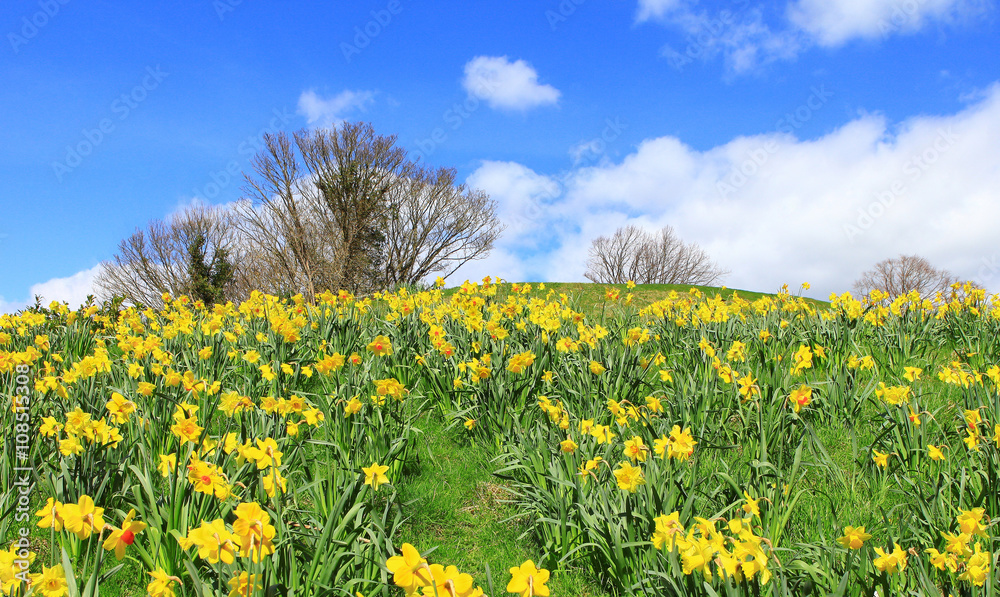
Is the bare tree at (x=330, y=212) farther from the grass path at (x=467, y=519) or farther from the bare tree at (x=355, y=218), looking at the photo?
the grass path at (x=467, y=519)

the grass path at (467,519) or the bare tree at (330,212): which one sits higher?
the bare tree at (330,212)

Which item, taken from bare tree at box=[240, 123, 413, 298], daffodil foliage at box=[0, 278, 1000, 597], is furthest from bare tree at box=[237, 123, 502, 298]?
daffodil foliage at box=[0, 278, 1000, 597]

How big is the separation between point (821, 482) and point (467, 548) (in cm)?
186

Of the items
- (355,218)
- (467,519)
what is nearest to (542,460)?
(467,519)

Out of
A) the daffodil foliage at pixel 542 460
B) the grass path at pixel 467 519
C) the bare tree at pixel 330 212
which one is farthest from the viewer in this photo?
the bare tree at pixel 330 212

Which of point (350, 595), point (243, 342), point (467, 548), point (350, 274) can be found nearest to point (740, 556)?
point (350, 595)

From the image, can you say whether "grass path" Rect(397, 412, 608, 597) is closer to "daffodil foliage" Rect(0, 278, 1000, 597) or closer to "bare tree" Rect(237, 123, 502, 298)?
"daffodil foliage" Rect(0, 278, 1000, 597)

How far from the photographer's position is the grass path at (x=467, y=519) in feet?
7.27

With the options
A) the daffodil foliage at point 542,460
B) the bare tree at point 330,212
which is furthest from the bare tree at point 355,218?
the daffodil foliage at point 542,460

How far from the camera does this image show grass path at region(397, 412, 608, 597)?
2.22 meters

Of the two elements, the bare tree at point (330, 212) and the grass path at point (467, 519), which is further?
the bare tree at point (330, 212)

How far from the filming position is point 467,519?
8.55ft

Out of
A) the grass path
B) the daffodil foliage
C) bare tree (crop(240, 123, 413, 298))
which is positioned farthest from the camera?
bare tree (crop(240, 123, 413, 298))

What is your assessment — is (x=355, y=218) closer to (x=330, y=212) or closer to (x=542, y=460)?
(x=330, y=212)
